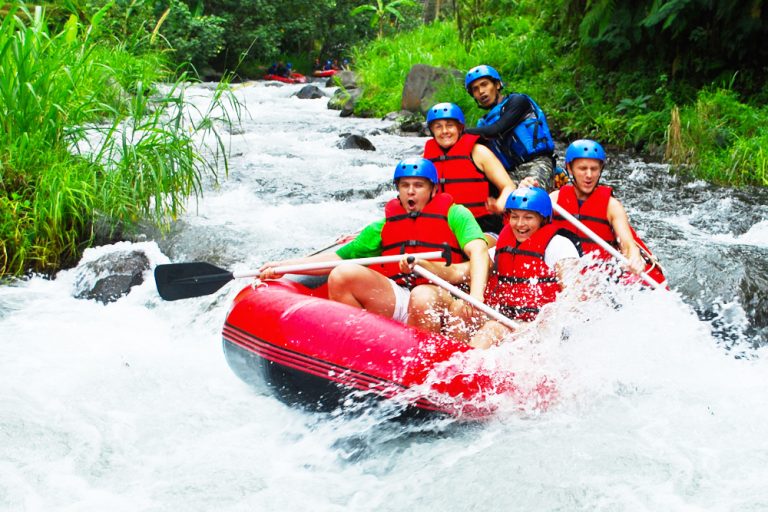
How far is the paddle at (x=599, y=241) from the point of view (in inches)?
161

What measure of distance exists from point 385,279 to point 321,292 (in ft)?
2.13

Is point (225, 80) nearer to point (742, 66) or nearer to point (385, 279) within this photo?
point (385, 279)

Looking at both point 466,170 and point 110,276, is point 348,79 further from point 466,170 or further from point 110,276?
point 466,170

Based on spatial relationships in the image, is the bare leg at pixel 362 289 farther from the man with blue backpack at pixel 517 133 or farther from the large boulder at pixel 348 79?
the large boulder at pixel 348 79

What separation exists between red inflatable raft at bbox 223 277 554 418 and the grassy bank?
17.9 feet

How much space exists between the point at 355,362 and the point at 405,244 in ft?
2.75

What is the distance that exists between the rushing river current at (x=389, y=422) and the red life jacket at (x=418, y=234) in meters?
0.71

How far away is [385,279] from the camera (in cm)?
379

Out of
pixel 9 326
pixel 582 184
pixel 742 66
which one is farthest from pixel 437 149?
pixel 742 66

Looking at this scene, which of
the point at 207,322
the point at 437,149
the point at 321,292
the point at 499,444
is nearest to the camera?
the point at 499,444

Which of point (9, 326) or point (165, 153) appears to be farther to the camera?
point (165, 153)

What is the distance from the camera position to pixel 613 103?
33.4 feet

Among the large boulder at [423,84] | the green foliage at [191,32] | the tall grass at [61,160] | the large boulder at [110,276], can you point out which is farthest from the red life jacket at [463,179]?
the green foliage at [191,32]

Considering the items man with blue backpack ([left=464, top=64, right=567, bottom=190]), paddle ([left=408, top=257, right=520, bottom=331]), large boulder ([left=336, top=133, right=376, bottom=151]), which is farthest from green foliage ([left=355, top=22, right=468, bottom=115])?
paddle ([left=408, top=257, right=520, bottom=331])
